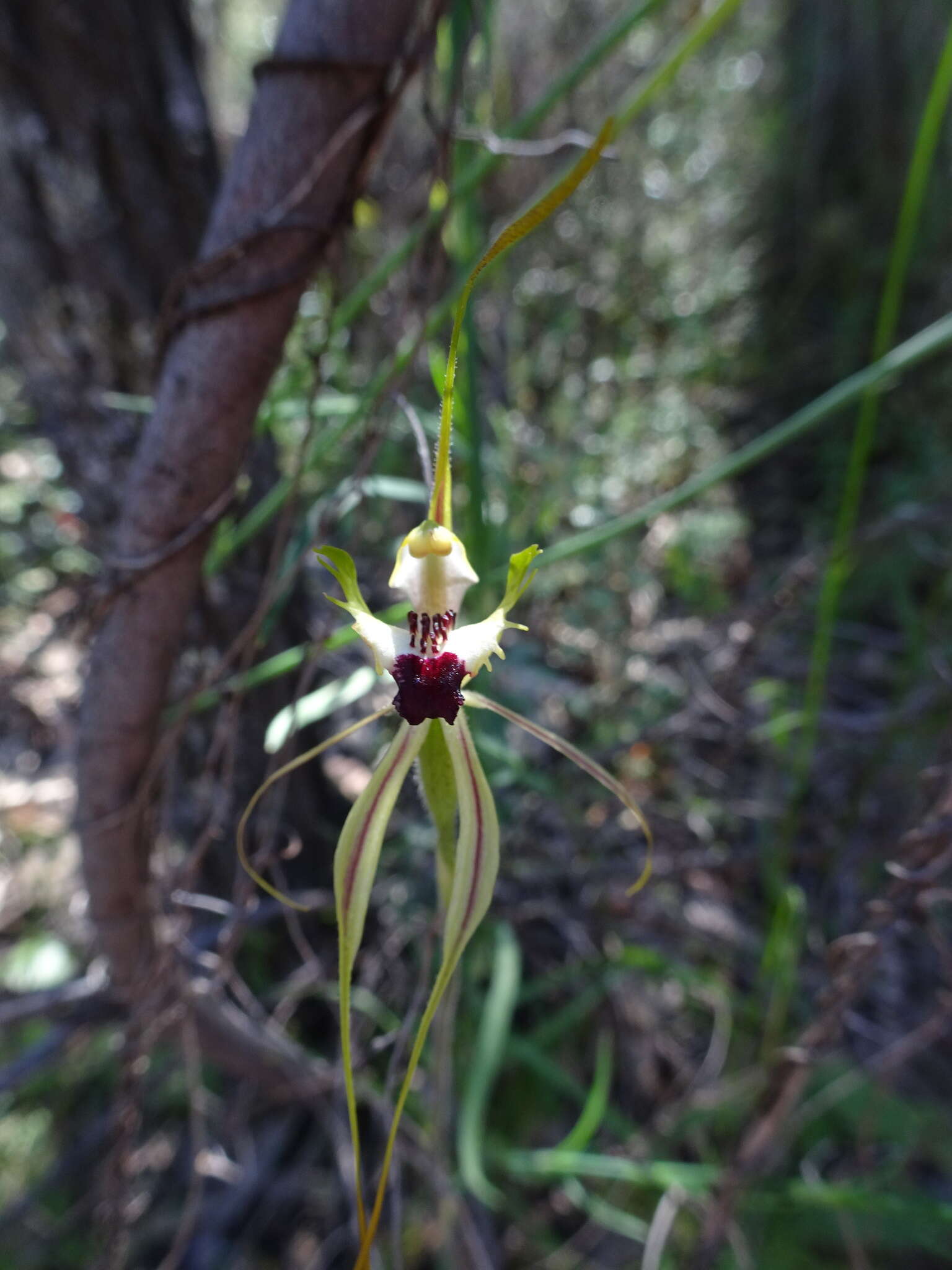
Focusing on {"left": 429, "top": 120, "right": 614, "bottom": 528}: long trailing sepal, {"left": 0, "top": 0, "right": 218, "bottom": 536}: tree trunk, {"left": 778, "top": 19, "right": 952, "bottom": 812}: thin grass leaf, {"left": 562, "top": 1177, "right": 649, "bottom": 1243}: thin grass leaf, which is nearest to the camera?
{"left": 429, "top": 120, "right": 614, "bottom": 528}: long trailing sepal

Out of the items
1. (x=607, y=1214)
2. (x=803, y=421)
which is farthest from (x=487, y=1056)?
(x=803, y=421)

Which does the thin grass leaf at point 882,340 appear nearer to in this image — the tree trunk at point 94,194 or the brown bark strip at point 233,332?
the brown bark strip at point 233,332

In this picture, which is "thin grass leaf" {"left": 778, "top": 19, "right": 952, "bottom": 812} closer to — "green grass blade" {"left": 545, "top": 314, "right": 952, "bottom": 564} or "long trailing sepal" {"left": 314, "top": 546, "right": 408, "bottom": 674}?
"green grass blade" {"left": 545, "top": 314, "right": 952, "bottom": 564}

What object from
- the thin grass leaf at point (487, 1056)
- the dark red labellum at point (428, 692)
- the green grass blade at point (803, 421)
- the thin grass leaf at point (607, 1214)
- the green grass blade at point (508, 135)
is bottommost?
the thin grass leaf at point (607, 1214)

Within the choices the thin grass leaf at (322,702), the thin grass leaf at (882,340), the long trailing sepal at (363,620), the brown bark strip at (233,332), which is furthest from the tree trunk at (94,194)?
the thin grass leaf at (882,340)

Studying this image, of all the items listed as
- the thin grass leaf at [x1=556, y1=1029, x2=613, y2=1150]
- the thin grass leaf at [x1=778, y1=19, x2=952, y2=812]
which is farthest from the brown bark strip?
the thin grass leaf at [x1=556, y1=1029, x2=613, y2=1150]

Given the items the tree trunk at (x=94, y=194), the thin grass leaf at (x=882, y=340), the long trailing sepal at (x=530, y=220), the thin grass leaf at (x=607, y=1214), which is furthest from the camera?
the thin grass leaf at (x=607, y=1214)

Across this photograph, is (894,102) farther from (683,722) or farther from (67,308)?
(67,308)
